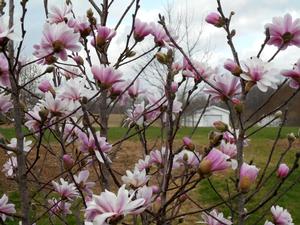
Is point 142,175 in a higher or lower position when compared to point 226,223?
higher

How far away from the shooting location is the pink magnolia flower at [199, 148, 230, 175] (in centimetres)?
119

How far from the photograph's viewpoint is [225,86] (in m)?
1.47

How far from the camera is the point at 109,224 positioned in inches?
38.7

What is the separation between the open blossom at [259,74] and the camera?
54.4 inches

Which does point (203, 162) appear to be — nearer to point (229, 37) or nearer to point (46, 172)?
point (229, 37)

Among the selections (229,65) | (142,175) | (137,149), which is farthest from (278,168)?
(137,149)

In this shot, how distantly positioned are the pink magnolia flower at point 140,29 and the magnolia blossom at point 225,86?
18.5 inches

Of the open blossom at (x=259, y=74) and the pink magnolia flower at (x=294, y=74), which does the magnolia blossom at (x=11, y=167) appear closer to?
the open blossom at (x=259, y=74)

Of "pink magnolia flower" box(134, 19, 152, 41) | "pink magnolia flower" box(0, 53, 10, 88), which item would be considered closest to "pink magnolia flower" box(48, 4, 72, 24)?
"pink magnolia flower" box(134, 19, 152, 41)

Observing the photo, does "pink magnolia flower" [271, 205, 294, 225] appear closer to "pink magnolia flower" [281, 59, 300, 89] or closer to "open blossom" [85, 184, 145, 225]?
"pink magnolia flower" [281, 59, 300, 89]

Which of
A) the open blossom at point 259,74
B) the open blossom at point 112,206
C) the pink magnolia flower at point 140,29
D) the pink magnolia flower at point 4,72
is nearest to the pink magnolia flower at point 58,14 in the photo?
the pink magnolia flower at point 140,29

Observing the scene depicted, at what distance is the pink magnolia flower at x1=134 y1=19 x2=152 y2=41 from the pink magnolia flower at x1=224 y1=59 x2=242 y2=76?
522 millimetres

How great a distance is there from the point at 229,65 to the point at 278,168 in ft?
1.66

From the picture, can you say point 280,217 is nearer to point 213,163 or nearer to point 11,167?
point 213,163
